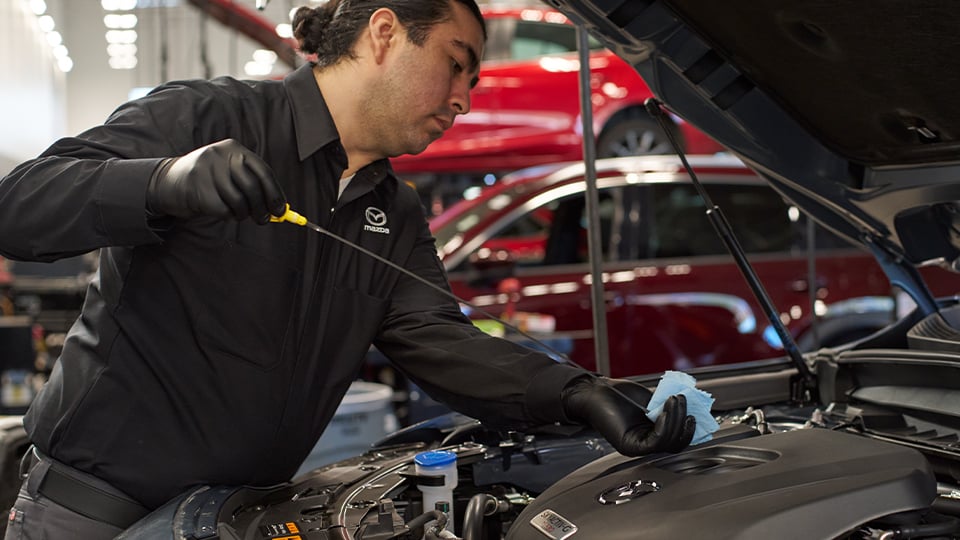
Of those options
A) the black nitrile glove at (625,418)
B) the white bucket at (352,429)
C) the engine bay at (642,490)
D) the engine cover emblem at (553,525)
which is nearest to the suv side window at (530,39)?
the white bucket at (352,429)

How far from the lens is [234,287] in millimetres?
1549

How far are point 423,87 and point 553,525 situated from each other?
84 centimetres

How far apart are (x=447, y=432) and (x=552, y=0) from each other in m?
0.83

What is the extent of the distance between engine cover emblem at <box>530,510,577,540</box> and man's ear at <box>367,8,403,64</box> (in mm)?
879

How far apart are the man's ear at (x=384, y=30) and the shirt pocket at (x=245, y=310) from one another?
1.38 feet

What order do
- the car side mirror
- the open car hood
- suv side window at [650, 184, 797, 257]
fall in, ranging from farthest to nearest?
suv side window at [650, 184, 797, 257] → the car side mirror → the open car hood

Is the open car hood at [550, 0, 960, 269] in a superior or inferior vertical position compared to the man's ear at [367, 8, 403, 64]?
inferior

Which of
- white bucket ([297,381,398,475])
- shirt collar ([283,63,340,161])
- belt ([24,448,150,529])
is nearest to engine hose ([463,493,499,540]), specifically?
belt ([24,448,150,529])

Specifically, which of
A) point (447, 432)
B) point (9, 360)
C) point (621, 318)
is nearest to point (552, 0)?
point (447, 432)

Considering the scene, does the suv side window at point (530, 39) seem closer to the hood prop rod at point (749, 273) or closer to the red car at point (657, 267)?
the red car at point (657, 267)

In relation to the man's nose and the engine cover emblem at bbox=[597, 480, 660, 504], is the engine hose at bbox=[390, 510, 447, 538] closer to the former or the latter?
the engine cover emblem at bbox=[597, 480, 660, 504]

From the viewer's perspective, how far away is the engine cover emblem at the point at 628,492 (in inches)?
45.4


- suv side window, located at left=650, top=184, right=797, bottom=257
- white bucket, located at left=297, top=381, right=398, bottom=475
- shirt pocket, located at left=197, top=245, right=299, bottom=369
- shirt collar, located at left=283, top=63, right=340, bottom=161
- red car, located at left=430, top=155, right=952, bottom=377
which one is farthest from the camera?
suv side window, located at left=650, top=184, right=797, bottom=257

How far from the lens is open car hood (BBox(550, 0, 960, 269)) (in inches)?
54.4
